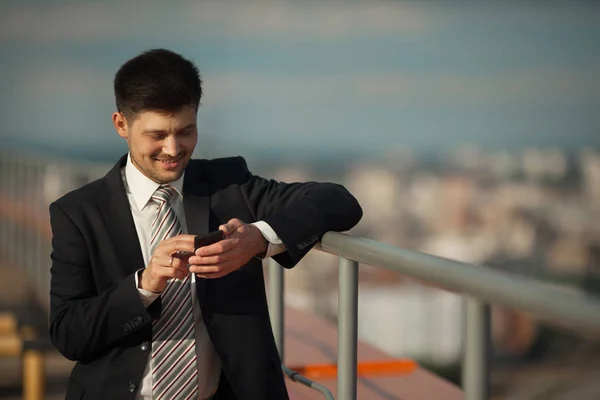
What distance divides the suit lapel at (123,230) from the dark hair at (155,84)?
0.56 ft

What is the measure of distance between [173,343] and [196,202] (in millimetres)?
294

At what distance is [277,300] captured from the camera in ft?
9.64

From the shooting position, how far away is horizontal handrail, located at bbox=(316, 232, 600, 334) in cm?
115

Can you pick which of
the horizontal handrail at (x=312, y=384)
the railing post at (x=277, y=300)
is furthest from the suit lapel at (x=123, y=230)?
the railing post at (x=277, y=300)

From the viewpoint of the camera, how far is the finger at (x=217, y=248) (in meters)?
1.80

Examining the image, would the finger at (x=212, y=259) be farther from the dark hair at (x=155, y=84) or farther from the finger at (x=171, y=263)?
the dark hair at (x=155, y=84)

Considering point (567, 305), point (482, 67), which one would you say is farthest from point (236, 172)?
point (482, 67)

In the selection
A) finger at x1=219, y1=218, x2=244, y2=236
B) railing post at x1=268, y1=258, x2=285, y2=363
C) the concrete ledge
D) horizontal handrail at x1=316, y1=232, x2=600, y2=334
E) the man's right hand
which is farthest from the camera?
the concrete ledge

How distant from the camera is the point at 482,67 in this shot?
5148 inches

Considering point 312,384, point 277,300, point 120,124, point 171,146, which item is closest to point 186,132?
point 171,146

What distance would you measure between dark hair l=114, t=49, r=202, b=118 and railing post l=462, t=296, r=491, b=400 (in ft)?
2.46

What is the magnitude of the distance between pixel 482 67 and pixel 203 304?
434ft

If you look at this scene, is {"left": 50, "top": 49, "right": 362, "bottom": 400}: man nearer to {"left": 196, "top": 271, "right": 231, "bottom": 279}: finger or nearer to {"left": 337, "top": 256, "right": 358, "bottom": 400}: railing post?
{"left": 196, "top": 271, "right": 231, "bottom": 279}: finger

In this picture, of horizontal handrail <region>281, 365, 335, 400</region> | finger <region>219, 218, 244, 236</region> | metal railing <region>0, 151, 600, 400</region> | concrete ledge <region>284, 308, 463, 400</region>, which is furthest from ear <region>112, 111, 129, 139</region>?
concrete ledge <region>284, 308, 463, 400</region>
